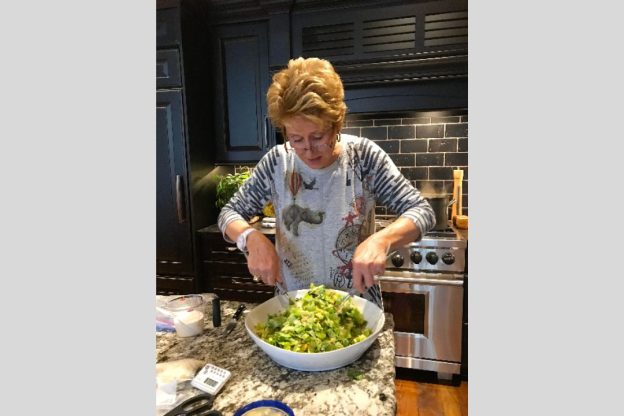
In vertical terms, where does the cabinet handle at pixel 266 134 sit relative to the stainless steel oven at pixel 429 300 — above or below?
above

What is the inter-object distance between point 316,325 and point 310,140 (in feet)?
1.84

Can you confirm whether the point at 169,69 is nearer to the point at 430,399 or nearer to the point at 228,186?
the point at 228,186

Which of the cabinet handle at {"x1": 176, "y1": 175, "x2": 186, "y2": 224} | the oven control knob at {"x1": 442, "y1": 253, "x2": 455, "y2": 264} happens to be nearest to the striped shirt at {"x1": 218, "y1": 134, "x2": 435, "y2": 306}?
the oven control knob at {"x1": 442, "y1": 253, "x2": 455, "y2": 264}

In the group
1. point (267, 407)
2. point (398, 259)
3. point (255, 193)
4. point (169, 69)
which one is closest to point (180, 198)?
point (169, 69)

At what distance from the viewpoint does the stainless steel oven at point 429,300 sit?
2.30m

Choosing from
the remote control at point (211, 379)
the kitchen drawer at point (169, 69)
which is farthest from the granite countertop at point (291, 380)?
the kitchen drawer at point (169, 69)

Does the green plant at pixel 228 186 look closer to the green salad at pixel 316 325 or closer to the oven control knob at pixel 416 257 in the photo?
the oven control knob at pixel 416 257

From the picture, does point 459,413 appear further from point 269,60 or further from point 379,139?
point 269,60

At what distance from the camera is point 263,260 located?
1.14 meters

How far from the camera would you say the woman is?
1.15m

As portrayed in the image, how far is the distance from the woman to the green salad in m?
0.13

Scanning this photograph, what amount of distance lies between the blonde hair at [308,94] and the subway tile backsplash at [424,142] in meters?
1.70

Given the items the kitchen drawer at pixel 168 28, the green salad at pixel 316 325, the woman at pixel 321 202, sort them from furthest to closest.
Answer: the kitchen drawer at pixel 168 28 < the woman at pixel 321 202 < the green salad at pixel 316 325

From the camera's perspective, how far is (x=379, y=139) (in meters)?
2.87
